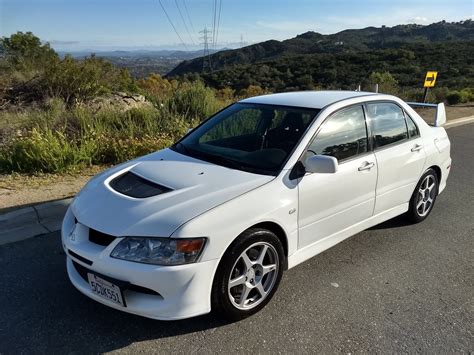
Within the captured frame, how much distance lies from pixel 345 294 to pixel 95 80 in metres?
8.67

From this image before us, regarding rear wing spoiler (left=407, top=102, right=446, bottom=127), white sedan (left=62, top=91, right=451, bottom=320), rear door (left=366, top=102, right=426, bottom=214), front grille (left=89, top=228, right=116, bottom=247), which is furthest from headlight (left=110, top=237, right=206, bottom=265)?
rear wing spoiler (left=407, top=102, right=446, bottom=127)

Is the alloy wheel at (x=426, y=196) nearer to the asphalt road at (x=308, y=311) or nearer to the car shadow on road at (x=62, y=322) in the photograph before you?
the asphalt road at (x=308, y=311)

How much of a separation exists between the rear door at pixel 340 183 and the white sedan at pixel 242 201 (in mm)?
13

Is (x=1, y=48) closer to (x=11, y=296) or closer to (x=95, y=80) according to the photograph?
(x=95, y=80)

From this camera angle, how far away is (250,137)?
3.91 metres

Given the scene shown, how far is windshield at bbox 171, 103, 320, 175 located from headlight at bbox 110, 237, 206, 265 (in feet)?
3.04

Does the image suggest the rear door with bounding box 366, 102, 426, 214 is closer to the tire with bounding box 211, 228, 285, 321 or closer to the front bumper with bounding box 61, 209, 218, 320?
the tire with bounding box 211, 228, 285, 321

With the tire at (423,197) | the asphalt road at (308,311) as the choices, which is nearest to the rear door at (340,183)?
the asphalt road at (308,311)

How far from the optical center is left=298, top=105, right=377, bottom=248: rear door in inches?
134

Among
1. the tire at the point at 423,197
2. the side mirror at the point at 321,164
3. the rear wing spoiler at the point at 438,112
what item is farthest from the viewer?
the rear wing spoiler at the point at 438,112

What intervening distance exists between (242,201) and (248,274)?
20.9 inches

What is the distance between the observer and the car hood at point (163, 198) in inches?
107

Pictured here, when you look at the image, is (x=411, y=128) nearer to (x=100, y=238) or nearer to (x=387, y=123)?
(x=387, y=123)

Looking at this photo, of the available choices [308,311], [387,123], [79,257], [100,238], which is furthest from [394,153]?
[79,257]
